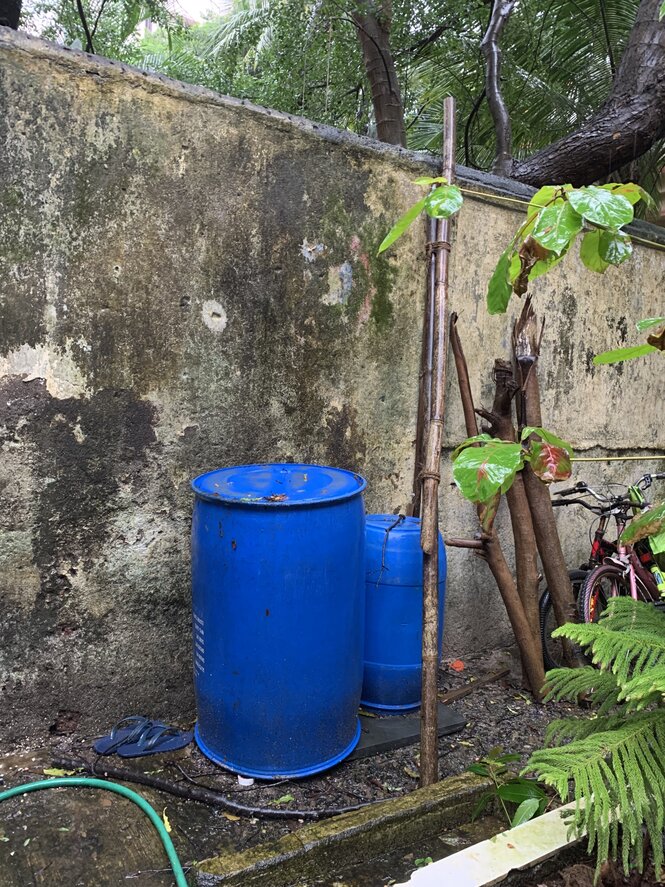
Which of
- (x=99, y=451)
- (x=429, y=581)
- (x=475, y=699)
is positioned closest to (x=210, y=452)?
(x=99, y=451)

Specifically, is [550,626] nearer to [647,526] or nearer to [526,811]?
[526,811]

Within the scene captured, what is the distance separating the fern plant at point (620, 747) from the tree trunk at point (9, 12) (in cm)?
278

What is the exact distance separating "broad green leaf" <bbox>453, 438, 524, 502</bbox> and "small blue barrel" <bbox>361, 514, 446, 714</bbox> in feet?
4.50

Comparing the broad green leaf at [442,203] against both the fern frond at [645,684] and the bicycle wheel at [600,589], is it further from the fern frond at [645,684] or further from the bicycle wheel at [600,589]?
the bicycle wheel at [600,589]

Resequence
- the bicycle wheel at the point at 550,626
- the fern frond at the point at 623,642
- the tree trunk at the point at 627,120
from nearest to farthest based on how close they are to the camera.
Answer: the fern frond at the point at 623,642
the bicycle wheel at the point at 550,626
the tree trunk at the point at 627,120

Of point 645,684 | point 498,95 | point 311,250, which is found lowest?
point 645,684

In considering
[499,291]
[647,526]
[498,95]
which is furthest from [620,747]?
[498,95]

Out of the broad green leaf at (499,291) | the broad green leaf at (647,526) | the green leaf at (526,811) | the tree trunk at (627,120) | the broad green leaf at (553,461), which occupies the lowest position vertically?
the green leaf at (526,811)

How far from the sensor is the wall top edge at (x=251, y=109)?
7.10 ft

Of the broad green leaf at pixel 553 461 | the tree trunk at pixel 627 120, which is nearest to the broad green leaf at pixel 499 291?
the broad green leaf at pixel 553 461

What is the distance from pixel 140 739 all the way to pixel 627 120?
4.09 metres

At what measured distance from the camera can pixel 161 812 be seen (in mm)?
2055

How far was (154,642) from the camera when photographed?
99.4 inches

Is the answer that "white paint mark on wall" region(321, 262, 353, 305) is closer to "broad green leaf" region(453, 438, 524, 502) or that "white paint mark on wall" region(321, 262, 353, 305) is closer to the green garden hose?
"broad green leaf" region(453, 438, 524, 502)
